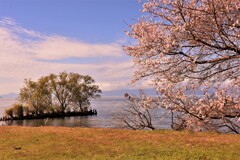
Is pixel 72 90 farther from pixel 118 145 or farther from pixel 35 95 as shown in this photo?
pixel 118 145

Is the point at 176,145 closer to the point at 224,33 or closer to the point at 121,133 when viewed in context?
the point at 121,133

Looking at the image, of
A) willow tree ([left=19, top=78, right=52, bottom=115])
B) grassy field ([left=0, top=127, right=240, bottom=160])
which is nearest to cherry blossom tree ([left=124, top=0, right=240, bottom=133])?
grassy field ([left=0, top=127, right=240, bottom=160])

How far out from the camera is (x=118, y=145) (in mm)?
18156

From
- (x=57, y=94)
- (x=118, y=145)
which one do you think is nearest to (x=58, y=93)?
(x=57, y=94)

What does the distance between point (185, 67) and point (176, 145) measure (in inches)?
303

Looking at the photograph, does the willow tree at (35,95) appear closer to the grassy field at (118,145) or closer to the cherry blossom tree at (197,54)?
the grassy field at (118,145)

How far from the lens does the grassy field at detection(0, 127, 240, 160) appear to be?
1546 cm

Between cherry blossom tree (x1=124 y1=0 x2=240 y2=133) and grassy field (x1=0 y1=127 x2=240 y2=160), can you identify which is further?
grassy field (x1=0 y1=127 x2=240 y2=160)

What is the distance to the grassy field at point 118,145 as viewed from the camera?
50.7ft

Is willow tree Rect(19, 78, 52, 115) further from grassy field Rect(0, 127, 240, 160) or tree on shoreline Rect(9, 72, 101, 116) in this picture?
grassy field Rect(0, 127, 240, 160)

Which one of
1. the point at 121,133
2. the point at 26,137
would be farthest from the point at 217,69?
the point at 26,137

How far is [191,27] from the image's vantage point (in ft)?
33.2

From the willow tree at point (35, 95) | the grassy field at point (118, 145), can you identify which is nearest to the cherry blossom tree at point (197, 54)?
the grassy field at point (118, 145)

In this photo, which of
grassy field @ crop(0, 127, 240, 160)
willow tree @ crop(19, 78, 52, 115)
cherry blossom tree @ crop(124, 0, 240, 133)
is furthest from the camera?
willow tree @ crop(19, 78, 52, 115)
